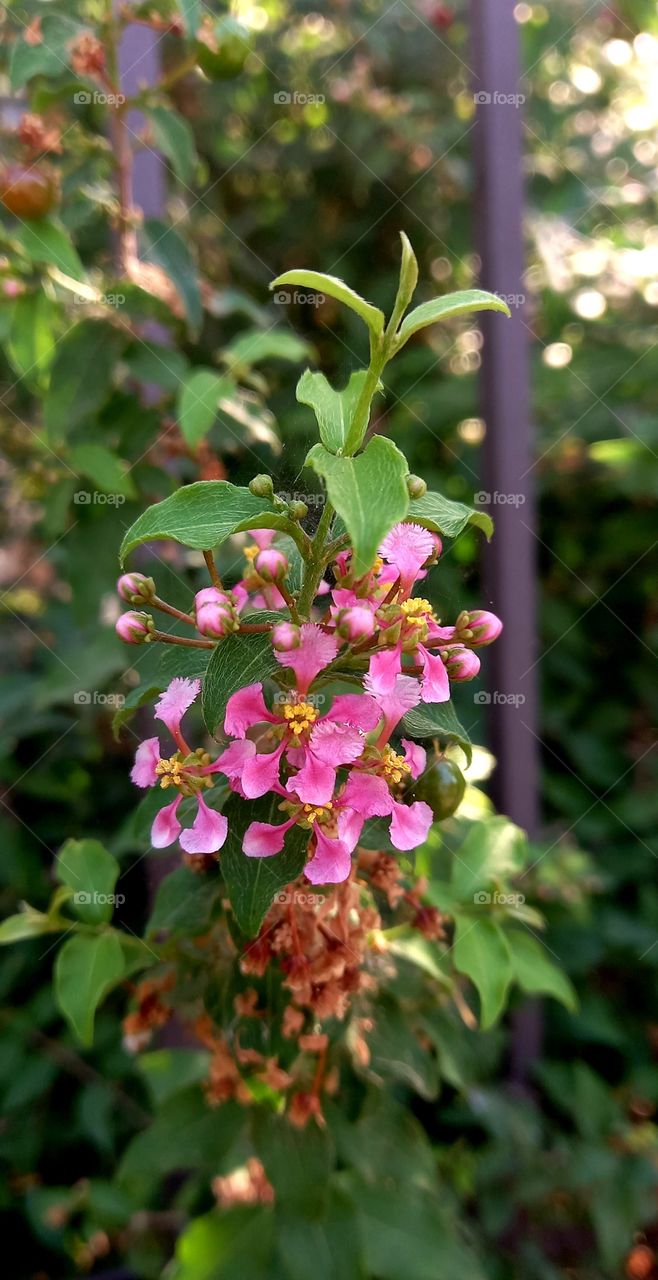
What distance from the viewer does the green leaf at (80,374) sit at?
109 cm

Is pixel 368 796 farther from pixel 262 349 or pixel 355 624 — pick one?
pixel 262 349

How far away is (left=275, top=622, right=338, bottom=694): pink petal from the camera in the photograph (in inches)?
21.1

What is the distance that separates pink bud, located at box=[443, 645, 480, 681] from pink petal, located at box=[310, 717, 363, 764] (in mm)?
85

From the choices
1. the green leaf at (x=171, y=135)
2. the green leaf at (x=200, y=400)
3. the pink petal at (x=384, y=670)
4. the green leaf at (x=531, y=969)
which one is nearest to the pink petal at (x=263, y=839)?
the pink petal at (x=384, y=670)

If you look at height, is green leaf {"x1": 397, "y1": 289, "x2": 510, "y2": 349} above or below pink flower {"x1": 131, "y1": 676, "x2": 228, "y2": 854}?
above

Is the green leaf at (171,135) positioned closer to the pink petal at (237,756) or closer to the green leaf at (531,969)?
the pink petal at (237,756)

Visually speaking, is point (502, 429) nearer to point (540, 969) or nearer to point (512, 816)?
point (512, 816)

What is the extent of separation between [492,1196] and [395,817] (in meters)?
1.16

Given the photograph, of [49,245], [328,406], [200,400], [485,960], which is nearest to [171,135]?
[49,245]

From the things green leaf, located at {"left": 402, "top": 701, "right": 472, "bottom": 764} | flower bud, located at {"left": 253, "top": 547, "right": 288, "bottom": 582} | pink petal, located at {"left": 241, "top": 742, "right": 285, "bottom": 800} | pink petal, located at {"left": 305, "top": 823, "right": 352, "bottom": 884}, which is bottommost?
pink petal, located at {"left": 305, "top": 823, "right": 352, "bottom": 884}

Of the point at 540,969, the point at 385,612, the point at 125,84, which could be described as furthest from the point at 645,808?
the point at 125,84

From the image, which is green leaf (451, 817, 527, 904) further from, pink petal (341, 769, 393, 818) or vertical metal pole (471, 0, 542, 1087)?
vertical metal pole (471, 0, 542, 1087)

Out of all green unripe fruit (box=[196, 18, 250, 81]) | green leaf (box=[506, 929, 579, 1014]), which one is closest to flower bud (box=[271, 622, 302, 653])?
green leaf (box=[506, 929, 579, 1014])

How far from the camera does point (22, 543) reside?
79.3 inches
